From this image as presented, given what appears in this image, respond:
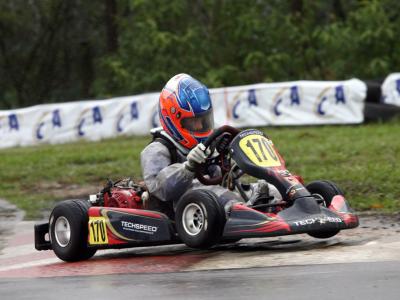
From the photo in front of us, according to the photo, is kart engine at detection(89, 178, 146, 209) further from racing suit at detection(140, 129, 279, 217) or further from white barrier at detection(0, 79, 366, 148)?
white barrier at detection(0, 79, 366, 148)

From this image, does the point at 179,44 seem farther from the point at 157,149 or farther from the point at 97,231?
the point at 97,231

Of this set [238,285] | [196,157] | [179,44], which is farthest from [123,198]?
[179,44]

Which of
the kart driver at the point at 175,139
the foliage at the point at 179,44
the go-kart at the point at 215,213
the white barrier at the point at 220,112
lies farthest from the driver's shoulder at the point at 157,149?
the foliage at the point at 179,44

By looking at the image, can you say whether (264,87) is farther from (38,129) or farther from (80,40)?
(80,40)

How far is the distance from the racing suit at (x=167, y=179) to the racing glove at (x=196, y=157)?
53 millimetres

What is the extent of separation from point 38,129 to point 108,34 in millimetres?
9625

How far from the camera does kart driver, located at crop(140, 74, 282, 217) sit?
302 inches

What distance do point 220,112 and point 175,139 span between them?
44.2 feet

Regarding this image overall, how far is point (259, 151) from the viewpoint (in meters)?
7.42

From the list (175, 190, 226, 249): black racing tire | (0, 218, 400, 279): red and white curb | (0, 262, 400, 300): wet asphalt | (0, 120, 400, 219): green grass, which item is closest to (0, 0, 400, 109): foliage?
(0, 120, 400, 219): green grass

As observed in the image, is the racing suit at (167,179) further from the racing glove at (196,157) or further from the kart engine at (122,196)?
the kart engine at (122,196)

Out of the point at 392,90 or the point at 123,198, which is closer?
the point at 123,198

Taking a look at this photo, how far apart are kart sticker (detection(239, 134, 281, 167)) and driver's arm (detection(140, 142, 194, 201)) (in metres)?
0.46

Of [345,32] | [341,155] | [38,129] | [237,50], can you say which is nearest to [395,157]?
[341,155]
